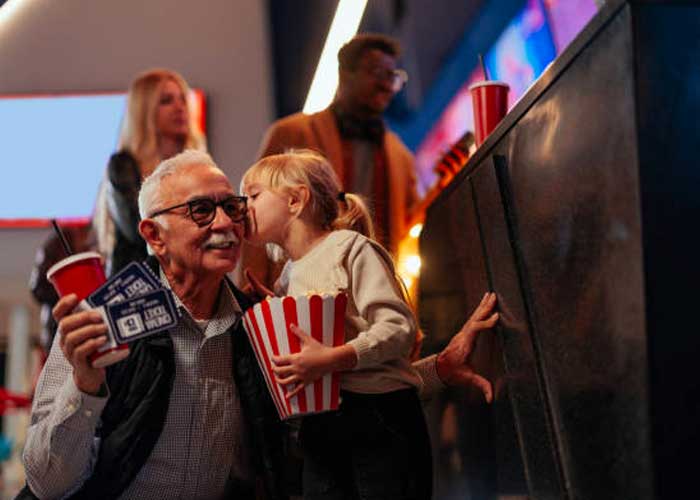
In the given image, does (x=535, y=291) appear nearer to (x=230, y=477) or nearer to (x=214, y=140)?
(x=230, y=477)

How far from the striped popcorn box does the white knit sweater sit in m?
0.09

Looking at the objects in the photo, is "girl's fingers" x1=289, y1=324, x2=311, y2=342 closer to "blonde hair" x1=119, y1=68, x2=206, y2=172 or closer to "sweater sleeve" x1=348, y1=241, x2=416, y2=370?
"sweater sleeve" x1=348, y1=241, x2=416, y2=370

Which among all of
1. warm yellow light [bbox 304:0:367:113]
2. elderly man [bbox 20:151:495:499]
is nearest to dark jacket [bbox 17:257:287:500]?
elderly man [bbox 20:151:495:499]

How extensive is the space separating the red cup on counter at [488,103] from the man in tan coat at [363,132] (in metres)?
1.22

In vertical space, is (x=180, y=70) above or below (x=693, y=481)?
above

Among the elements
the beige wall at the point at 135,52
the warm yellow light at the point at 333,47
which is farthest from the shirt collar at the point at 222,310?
the beige wall at the point at 135,52

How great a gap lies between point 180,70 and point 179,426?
684cm

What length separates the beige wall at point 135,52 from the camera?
8.80 metres

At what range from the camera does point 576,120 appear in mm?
1969

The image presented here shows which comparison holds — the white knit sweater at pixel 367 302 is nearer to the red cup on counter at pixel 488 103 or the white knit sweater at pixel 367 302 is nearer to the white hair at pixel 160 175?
the white hair at pixel 160 175

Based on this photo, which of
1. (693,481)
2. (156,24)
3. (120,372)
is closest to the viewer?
(693,481)

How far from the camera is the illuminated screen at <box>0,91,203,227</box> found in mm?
8695

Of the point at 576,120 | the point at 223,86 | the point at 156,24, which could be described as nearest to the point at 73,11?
the point at 156,24

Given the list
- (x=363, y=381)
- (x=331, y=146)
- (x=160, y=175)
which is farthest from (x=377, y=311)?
(x=331, y=146)
